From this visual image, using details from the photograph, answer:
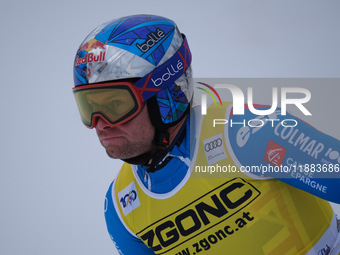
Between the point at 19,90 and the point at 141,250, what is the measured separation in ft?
8.14

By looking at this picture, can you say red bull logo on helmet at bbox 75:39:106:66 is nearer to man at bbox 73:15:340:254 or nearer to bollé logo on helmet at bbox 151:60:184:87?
man at bbox 73:15:340:254

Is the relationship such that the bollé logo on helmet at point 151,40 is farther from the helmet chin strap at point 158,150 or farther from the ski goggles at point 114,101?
the helmet chin strap at point 158,150

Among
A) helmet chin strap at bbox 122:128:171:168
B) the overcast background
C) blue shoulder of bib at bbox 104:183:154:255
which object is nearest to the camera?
helmet chin strap at bbox 122:128:171:168

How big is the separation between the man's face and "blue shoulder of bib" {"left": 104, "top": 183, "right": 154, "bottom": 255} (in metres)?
0.41

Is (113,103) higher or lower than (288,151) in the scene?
higher

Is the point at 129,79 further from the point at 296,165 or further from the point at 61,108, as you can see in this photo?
the point at 61,108

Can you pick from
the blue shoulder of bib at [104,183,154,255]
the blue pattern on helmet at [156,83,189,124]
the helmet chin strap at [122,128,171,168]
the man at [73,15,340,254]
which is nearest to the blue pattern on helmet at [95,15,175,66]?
the man at [73,15,340,254]

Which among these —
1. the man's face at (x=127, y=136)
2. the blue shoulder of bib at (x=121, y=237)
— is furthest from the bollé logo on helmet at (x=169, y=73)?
the blue shoulder of bib at (x=121, y=237)

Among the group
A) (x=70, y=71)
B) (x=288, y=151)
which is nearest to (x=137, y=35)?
(x=288, y=151)

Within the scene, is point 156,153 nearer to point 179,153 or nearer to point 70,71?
point 179,153

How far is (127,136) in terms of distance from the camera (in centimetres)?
176

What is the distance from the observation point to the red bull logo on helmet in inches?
67.5

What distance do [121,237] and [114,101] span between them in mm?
687

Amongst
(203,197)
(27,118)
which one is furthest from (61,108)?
(203,197)
